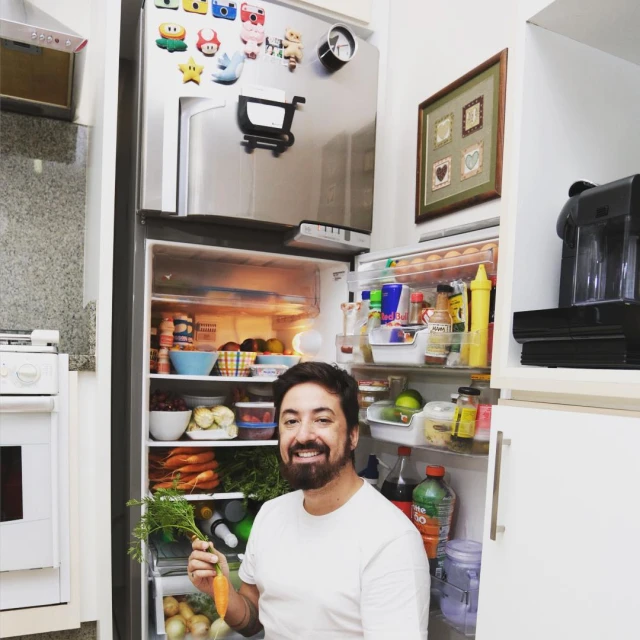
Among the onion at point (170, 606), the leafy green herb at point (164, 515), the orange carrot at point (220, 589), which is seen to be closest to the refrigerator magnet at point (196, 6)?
the leafy green herb at point (164, 515)

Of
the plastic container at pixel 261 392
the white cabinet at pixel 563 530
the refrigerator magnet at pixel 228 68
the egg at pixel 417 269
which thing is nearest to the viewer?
the white cabinet at pixel 563 530

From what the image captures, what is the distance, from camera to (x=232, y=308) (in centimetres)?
216

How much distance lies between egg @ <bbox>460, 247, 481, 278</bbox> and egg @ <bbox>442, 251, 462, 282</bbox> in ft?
0.04

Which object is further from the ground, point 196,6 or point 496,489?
point 196,6

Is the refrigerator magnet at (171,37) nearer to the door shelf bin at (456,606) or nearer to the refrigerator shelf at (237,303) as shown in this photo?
the refrigerator shelf at (237,303)

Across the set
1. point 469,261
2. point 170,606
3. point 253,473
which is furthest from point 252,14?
point 170,606

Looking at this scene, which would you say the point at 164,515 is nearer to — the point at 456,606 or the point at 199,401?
the point at 199,401

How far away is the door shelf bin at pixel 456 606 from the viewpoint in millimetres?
1347

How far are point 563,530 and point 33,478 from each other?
1266 mm

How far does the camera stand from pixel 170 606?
1751mm

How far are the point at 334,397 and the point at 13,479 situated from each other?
845 mm

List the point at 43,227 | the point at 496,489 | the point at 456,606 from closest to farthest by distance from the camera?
the point at 496,489, the point at 456,606, the point at 43,227

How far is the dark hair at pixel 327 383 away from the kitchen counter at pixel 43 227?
3.22ft

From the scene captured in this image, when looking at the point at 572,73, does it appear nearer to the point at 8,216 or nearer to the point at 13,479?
the point at 13,479
